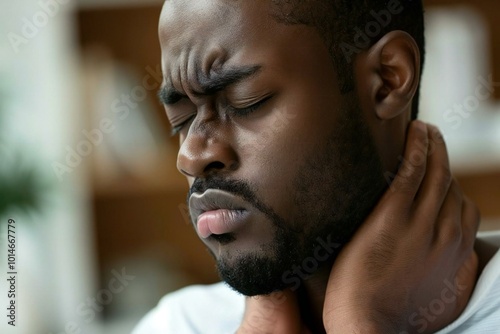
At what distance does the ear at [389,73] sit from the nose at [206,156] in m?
0.19

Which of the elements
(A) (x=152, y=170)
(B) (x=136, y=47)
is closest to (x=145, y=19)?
(B) (x=136, y=47)

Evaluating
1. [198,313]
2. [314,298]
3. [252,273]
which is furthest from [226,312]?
[252,273]

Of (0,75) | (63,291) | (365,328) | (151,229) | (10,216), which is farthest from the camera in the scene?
(151,229)

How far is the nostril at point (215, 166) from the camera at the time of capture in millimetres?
898

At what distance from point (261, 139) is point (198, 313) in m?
0.48

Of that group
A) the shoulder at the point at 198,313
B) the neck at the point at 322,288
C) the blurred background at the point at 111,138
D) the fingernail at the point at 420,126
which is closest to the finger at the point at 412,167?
the fingernail at the point at 420,126

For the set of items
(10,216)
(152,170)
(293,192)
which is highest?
(293,192)

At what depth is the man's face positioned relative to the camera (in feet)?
2.92

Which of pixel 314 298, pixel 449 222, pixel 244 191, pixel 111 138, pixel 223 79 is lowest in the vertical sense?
pixel 111 138

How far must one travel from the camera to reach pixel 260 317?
1.01 m

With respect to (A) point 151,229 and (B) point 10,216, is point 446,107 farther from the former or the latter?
(B) point 10,216

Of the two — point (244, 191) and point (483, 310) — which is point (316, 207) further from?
point (483, 310)

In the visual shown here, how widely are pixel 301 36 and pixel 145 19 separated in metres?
1.46

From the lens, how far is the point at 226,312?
1.25 meters
